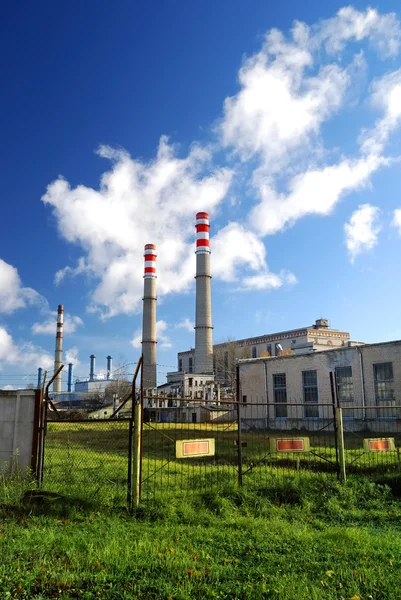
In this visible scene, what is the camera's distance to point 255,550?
6.13 meters

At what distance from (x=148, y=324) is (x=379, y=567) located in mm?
54750

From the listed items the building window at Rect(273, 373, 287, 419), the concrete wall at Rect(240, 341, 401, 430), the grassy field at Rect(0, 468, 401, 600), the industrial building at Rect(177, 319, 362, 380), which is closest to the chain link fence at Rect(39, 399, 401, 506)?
the grassy field at Rect(0, 468, 401, 600)

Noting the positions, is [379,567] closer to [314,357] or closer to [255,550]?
[255,550]

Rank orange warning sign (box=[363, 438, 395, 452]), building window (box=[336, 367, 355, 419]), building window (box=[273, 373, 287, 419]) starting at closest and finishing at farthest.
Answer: orange warning sign (box=[363, 438, 395, 452])
building window (box=[336, 367, 355, 419])
building window (box=[273, 373, 287, 419])

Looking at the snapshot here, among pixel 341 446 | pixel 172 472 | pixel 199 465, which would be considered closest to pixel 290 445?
pixel 341 446

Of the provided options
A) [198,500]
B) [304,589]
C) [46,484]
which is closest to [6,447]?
[46,484]

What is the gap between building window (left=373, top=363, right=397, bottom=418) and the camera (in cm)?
2730

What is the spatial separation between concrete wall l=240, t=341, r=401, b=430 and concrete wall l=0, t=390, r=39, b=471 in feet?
52.8

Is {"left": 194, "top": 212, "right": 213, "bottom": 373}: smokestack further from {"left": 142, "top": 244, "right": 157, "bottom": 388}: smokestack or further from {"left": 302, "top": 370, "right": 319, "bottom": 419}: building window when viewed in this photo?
{"left": 302, "top": 370, "right": 319, "bottom": 419}: building window

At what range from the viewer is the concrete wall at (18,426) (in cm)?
1007

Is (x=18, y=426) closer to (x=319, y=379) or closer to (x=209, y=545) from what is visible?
(x=209, y=545)

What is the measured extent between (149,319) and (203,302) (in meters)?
8.24

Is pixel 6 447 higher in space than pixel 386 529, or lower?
higher

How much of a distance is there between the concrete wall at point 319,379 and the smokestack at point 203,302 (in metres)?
18.5
